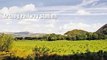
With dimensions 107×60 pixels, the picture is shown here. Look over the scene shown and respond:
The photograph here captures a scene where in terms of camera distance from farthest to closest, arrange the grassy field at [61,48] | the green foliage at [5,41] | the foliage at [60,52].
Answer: the green foliage at [5,41] → the grassy field at [61,48] → the foliage at [60,52]

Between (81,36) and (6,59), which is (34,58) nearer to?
(6,59)

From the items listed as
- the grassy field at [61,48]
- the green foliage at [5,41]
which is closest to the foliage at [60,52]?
the grassy field at [61,48]

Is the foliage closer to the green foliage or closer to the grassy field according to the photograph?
the grassy field

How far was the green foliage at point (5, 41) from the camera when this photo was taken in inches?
1918

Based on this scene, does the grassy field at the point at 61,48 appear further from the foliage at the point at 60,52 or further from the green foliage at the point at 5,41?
the green foliage at the point at 5,41

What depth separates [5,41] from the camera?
160ft

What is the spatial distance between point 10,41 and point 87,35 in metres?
57.0

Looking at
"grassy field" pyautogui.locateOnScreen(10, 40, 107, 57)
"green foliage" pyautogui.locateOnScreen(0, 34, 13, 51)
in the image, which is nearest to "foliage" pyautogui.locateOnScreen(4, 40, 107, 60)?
"grassy field" pyautogui.locateOnScreen(10, 40, 107, 57)

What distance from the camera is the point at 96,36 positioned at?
101 metres

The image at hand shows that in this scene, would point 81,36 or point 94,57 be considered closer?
point 94,57

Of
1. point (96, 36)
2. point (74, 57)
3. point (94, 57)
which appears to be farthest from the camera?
point (96, 36)

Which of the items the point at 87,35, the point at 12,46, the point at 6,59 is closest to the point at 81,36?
the point at 87,35

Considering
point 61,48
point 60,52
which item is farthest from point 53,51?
point 61,48

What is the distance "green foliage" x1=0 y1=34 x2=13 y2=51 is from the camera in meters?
48.7
